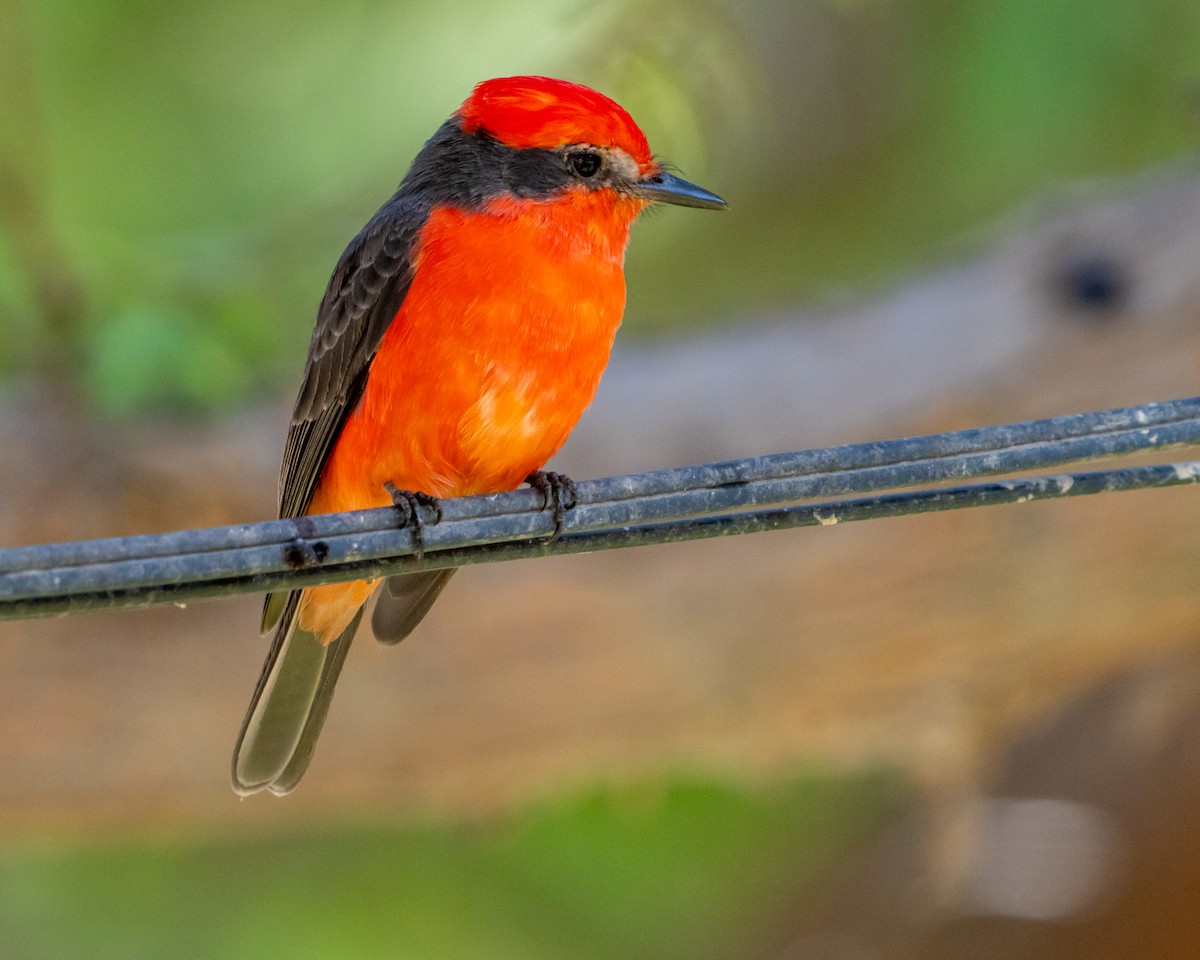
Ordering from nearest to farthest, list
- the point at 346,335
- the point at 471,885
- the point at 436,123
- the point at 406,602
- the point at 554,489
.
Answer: the point at 554,489
the point at 346,335
the point at 406,602
the point at 436,123
the point at 471,885

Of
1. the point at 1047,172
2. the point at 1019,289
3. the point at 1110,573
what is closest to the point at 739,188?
the point at 1047,172

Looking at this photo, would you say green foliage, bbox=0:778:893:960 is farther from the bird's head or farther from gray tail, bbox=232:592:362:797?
the bird's head

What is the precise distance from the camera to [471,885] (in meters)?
7.75

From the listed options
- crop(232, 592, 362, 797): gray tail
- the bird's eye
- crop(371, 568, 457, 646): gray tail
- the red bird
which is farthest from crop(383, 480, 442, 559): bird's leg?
the bird's eye

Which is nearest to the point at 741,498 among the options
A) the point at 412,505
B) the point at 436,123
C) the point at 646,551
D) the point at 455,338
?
the point at 412,505

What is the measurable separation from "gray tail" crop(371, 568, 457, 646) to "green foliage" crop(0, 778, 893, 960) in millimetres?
2969

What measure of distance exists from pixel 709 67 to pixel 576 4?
0.65 meters

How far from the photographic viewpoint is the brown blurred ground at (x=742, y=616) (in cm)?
631

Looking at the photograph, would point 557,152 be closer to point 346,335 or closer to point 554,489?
point 346,335

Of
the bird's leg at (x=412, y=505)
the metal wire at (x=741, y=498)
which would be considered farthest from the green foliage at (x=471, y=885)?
the metal wire at (x=741, y=498)

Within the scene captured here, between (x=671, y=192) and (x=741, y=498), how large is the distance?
1.83 metres

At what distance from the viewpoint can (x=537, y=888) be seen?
756cm

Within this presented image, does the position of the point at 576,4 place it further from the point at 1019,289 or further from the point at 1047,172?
the point at 1047,172

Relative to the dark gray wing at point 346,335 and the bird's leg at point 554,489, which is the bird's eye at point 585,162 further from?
the bird's leg at point 554,489
